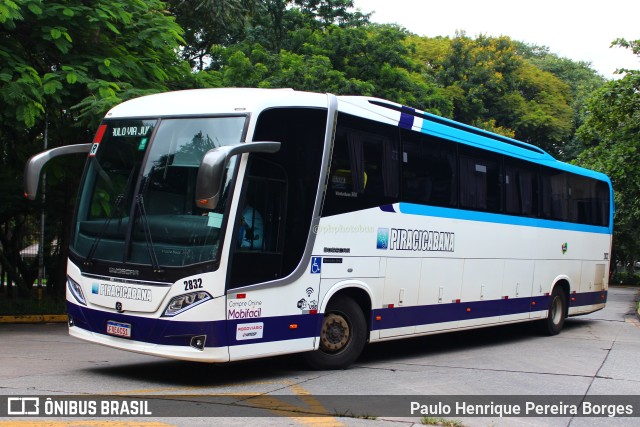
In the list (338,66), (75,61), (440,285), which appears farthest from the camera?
(338,66)

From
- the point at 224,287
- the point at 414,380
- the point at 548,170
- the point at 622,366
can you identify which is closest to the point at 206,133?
the point at 224,287

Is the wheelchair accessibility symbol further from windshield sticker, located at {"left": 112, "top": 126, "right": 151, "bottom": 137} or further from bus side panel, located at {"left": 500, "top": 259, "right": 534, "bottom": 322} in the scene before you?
bus side panel, located at {"left": 500, "top": 259, "right": 534, "bottom": 322}

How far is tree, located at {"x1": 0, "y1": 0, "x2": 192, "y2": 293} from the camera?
13.6 meters

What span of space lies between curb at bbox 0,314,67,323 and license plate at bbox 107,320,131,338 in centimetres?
954

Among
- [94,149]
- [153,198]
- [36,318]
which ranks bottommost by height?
[36,318]

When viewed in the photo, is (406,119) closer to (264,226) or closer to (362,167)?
(362,167)

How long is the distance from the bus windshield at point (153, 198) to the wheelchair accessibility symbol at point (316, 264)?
163 centimetres

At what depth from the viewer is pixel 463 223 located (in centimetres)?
1288

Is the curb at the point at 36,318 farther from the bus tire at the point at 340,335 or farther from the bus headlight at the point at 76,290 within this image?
the bus tire at the point at 340,335

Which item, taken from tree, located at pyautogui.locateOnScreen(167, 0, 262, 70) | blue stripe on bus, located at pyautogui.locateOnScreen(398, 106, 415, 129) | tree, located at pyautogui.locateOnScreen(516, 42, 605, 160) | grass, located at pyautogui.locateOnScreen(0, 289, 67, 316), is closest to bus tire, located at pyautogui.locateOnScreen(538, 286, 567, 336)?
blue stripe on bus, located at pyautogui.locateOnScreen(398, 106, 415, 129)

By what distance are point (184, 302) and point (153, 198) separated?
1259mm

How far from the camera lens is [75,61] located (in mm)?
14711

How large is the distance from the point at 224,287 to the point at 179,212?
0.98m

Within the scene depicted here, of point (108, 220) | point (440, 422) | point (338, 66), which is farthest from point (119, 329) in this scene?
point (338, 66)
